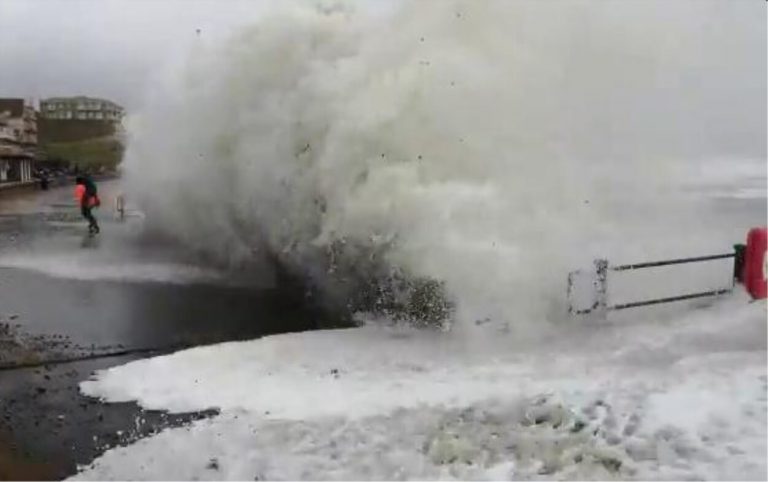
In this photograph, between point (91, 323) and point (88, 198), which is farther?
point (88, 198)

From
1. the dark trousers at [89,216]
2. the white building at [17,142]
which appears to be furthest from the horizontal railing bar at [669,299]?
the white building at [17,142]

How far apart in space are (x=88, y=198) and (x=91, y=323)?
951cm

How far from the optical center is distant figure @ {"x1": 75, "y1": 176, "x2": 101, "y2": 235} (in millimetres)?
17219

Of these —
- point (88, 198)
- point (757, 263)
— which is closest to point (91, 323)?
point (757, 263)

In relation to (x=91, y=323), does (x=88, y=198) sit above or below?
above

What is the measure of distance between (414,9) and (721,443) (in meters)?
7.02

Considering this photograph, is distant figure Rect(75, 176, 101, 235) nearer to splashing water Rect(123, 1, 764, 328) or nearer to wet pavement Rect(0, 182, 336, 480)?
wet pavement Rect(0, 182, 336, 480)

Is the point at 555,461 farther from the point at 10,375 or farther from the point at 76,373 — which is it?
the point at 10,375

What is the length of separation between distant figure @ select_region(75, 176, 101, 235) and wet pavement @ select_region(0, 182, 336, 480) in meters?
1.17

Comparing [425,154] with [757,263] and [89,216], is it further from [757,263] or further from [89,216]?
[89,216]

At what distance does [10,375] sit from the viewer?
6.81m

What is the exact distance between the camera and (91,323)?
878cm

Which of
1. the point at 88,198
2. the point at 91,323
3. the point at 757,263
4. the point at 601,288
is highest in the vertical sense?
the point at 88,198

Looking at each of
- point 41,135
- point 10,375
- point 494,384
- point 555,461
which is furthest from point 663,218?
point 41,135
